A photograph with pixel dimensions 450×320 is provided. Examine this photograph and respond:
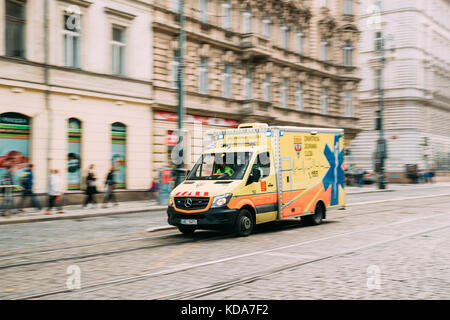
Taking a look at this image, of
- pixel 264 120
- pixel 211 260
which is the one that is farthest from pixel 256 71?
pixel 211 260

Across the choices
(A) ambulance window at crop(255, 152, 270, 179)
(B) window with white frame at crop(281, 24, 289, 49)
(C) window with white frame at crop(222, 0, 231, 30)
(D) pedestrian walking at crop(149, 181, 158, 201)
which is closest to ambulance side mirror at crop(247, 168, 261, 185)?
(A) ambulance window at crop(255, 152, 270, 179)

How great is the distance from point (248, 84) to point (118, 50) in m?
10.1

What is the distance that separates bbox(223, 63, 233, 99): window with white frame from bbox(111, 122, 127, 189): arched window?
8.13 metres

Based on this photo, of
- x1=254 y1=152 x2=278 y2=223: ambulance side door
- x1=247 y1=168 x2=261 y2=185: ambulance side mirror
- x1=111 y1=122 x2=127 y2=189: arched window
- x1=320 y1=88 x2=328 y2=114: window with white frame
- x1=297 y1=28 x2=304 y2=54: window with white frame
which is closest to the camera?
x1=247 y1=168 x2=261 y2=185: ambulance side mirror

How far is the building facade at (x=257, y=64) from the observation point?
88.8 ft

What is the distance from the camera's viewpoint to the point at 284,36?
120ft

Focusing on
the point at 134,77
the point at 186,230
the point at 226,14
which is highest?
the point at 226,14

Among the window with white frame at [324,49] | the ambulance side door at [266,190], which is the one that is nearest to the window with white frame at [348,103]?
the window with white frame at [324,49]

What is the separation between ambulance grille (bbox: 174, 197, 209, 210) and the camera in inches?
445

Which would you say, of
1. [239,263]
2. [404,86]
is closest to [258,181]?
[239,263]

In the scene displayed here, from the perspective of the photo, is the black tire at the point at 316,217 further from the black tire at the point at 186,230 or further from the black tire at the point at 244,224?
the black tire at the point at 186,230

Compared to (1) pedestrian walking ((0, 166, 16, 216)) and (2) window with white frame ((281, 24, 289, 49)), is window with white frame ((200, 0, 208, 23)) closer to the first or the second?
(2) window with white frame ((281, 24, 289, 49))

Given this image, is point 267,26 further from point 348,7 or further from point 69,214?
point 69,214
